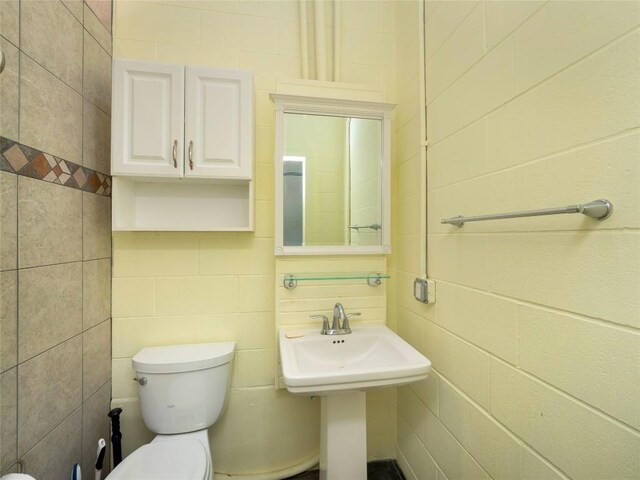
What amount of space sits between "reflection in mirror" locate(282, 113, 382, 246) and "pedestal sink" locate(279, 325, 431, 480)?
0.47 meters

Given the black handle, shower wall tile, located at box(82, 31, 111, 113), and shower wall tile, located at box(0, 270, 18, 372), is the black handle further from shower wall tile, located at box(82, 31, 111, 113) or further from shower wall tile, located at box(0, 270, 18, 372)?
shower wall tile, located at box(82, 31, 111, 113)

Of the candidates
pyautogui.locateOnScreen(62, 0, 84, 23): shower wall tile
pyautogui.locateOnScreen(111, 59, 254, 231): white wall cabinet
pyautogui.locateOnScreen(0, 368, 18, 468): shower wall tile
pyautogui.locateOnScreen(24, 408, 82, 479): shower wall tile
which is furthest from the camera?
pyautogui.locateOnScreen(111, 59, 254, 231): white wall cabinet

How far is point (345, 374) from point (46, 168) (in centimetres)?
125

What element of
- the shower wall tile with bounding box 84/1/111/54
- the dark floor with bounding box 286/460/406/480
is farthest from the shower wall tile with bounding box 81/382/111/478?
the shower wall tile with bounding box 84/1/111/54

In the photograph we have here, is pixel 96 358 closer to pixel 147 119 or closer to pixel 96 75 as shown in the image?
pixel 147 119

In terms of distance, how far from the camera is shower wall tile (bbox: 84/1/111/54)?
117 cm

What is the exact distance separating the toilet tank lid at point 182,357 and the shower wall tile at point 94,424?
0.22m

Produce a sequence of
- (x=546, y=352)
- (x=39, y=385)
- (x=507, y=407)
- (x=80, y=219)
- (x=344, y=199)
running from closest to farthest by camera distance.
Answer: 1. (x=546, y=352)
2. (x=507, y=407)
3. (x=39, y=385)
4. (x=80, y=219)
5. (x=344, y=199)

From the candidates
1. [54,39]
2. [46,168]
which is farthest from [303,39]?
[46,168]

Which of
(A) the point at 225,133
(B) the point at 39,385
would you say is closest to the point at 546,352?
(A) the point at 225,133

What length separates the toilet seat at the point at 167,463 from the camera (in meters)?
0.95

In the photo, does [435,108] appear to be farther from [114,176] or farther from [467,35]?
[114,176]

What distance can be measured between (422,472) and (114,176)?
74.2 inches

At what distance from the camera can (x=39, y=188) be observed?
935 mm
